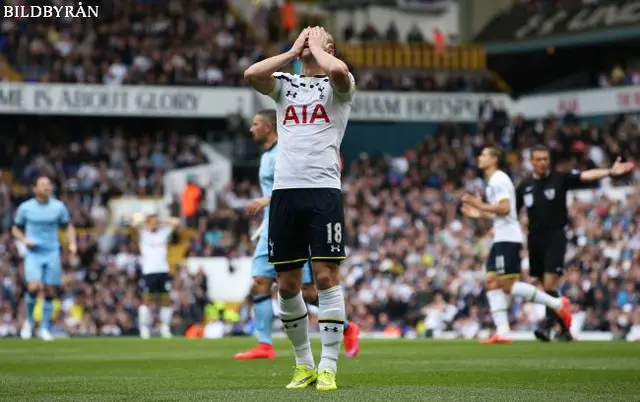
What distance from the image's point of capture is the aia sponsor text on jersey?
958 cm

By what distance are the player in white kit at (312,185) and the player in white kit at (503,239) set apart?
6.84 meters

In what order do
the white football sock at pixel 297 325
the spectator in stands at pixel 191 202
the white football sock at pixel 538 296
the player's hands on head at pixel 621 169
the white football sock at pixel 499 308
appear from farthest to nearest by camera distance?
the spectator in stands at pixel 191 202, the white football sock at pixel 499 308, the white football sock at pixel 538 296, the player's hands on head at pixel 621 169, the white football sock at pixel 297 325

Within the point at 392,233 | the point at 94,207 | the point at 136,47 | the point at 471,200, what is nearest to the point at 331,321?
the point at 471,200

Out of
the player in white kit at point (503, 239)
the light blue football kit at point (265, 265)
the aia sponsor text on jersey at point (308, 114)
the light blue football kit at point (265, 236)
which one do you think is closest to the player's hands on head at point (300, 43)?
the aia sponsor text on jersey at point (308, 114)

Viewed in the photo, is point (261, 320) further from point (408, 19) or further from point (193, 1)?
point (408, 19)

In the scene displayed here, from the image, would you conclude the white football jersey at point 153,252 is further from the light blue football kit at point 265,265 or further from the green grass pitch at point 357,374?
the light blue football kit at point 265,265

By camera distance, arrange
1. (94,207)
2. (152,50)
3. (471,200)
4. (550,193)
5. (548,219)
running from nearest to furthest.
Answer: (471,200)
(550,193)
(548,219)
(94,207)
(152,50)

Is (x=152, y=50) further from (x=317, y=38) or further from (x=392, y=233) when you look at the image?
(x=317, y=38)

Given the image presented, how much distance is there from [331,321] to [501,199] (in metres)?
7.17

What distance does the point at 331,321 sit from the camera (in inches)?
377

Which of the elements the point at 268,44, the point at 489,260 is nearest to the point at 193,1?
the point at 268,44

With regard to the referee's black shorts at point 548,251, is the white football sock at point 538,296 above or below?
below

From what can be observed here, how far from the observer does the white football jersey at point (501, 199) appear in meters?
16.4

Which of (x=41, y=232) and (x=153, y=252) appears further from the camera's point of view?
(x=153, y=252)
